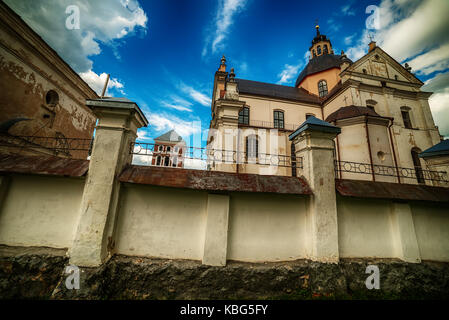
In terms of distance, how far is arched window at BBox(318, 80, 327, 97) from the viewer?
1952 cm

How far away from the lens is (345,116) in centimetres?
1025

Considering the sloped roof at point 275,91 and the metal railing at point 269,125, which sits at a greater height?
the sloped roof at point 275,91

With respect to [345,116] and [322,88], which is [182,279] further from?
[322,88]

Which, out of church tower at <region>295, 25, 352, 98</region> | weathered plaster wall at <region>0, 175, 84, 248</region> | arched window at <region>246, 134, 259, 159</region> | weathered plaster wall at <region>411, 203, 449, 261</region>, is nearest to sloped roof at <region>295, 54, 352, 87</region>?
church tower at <region>295, 25, 352, 98</region>

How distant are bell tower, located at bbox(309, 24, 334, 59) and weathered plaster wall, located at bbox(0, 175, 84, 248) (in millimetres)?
31099

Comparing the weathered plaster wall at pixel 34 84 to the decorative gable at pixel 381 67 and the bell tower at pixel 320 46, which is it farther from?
the bell tower at pixel 320 46

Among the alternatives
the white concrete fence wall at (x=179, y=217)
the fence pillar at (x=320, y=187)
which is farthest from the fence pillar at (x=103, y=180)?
the fence pillar at (x=320, y=187)

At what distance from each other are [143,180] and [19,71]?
978 cm

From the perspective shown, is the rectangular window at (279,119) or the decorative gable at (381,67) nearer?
the decorative gable at (381,67)

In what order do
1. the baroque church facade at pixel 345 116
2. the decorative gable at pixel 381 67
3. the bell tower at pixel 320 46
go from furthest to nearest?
the bell tower at pixel 320 46, the decorative gable at pixel 381 67, the baroque church facade at pixel 345 116

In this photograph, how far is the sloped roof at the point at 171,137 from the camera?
891 inches

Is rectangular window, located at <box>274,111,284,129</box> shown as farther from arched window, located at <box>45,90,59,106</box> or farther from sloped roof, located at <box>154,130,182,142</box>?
arched window, located at <box>45,90,59,106</box>

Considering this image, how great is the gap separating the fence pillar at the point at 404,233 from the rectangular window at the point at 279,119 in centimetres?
1333
